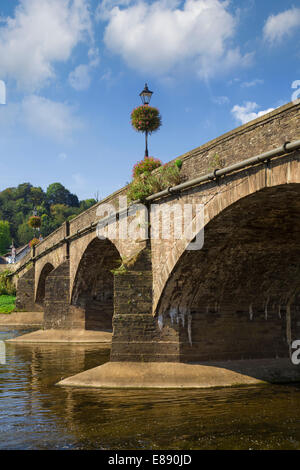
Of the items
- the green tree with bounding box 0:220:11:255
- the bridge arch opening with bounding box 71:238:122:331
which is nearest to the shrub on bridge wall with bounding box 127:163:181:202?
the bridge arch opening with bounding box 71:238:122:331

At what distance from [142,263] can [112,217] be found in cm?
469

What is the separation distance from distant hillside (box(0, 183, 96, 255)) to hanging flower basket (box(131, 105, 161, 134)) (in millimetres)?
104202

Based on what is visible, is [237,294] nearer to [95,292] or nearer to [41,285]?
[95,292]

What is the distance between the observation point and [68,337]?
27.0 m

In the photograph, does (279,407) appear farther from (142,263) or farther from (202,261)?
(142,263)

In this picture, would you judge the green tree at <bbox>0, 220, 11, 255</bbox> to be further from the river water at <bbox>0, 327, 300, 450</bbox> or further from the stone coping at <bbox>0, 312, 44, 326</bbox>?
the river water at <bbox>0, 327, 300, 450</bbox>

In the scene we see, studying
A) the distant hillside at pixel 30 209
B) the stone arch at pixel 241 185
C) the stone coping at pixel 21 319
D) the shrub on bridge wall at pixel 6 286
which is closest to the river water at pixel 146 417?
the stone arch at pixel 241 185

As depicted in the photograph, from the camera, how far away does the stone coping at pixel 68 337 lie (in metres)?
26.4

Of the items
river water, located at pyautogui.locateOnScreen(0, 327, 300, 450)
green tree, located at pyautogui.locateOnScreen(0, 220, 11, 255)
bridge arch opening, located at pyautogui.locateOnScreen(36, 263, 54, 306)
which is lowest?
river water, located at pyautogui.locateOnScreen(0, 327, 300, 450)

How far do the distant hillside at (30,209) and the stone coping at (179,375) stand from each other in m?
108

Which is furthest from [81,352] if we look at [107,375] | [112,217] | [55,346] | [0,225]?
[0,225]

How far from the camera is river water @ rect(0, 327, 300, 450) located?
8.78m

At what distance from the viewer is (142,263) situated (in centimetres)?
1551

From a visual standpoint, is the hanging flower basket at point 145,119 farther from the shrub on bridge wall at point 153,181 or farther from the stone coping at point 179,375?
the stone coping at point 179,375
